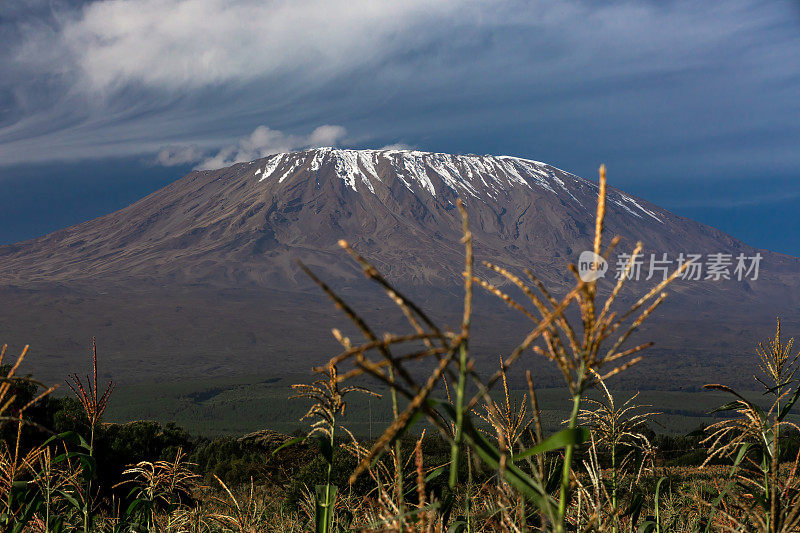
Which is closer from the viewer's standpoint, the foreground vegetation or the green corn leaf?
the foreground vegetation

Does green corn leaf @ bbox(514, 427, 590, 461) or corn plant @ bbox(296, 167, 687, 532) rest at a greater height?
corn plant @ bbox(296, 167, 687, 532)

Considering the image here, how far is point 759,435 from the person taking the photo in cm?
285

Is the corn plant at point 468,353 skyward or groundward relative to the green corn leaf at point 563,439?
skyward

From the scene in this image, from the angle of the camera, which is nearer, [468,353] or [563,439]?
[468,353]

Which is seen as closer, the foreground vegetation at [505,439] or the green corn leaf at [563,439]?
the foreground vegetation at [505,439]

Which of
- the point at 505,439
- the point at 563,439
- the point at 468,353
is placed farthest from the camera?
the point at 505,439

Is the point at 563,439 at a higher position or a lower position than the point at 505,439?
higher

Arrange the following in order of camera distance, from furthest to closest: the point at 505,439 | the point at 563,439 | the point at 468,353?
the point at 505,439, the point at 563,439, the point at 468,353

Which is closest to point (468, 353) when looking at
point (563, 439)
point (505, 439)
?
point (563, 439)

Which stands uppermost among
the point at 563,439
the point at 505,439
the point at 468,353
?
the point at 468,353

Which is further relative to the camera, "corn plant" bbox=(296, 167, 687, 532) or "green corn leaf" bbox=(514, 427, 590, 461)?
"green corn leaf" bbox=(514, 427, 590, 461)

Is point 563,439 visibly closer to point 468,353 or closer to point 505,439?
point 468,353

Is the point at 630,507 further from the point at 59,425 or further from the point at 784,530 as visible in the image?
the point at 59,425

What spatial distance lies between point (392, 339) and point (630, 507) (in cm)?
278
